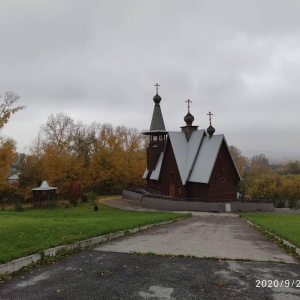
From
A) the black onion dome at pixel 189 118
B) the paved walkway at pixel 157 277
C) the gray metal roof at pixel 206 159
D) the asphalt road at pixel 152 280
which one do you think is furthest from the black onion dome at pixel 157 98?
the asphalt road at pixel 152 280

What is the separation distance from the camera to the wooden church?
32406mm

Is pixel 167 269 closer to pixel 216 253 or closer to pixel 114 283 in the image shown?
pixel 114 283

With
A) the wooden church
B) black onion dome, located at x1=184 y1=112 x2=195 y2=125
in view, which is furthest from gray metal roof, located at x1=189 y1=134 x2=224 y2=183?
black onion dome, located at x1=184 y1=112 x2=195 y2=125

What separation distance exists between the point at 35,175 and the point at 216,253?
32834 mm

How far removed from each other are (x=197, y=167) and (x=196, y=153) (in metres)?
1.76

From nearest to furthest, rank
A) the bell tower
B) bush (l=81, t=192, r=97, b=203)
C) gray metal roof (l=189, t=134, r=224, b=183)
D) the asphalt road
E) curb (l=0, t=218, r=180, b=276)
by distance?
the asphalt road < curb (l=0, t=218, r=180, b=276) < gray metal roof (l=189, t=134, r=224, b=183) < bush (l=81, t=192, r=97, b=203) < the bell tower

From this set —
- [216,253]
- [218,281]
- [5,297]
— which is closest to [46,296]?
[5,297]

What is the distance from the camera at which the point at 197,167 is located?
33750 mm

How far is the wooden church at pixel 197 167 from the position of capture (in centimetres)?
3241

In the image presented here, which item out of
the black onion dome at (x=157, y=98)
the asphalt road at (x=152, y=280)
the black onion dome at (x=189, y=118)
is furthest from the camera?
the black onion dome at (x=157, y=98)

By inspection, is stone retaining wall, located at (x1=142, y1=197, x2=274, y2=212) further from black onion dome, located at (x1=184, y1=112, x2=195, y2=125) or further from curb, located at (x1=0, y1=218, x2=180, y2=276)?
curb, located at (x1=0, y1=218, x2=180, y2=276)

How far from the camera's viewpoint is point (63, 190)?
41.9 meters

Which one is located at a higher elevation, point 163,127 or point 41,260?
point 163,127
